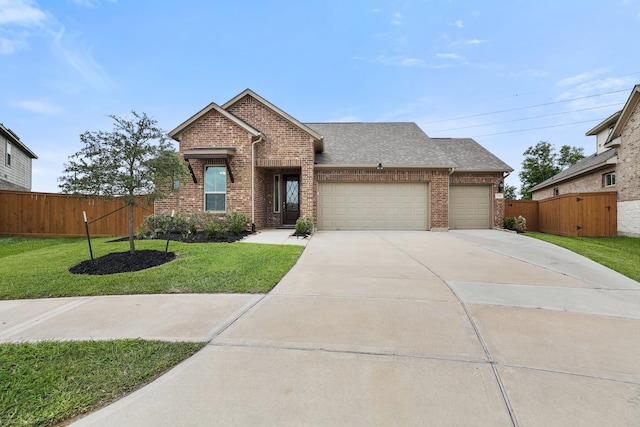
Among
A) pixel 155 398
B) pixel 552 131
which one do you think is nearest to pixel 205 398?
pixel 155 398

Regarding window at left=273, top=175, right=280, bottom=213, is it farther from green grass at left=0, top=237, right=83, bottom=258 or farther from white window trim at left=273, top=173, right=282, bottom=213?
green grass at left=0, top=237, right=83, bottom=258

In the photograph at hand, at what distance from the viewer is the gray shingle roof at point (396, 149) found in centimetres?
1309

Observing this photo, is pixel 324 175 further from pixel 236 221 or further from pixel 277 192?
pixel 236 221

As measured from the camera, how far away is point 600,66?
1666cm

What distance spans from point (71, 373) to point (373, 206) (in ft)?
38.7

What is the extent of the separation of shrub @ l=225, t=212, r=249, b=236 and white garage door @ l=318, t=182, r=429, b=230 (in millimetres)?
3650

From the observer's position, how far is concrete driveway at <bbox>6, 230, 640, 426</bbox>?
1.83 metres

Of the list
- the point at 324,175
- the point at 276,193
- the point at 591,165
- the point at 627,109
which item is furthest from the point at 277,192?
the point at 591,165

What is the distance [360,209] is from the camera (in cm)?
1305

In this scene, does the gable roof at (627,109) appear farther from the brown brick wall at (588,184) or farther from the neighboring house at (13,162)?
the neighboring house at (13,162)

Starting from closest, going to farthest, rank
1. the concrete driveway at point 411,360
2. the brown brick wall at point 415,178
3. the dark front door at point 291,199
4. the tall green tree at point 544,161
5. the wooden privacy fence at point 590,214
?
1. the concrete driveway at point 411,360
2. the wooden privacy fence at point 590,214
3. the brown brick wall at point 415,178
4. the dark front door at point 291,199
5. the tall green tree at point 544,161

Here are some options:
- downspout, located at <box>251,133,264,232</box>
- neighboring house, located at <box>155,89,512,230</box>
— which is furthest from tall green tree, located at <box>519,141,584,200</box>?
downspout, located at <box>251,133,264,232</box>

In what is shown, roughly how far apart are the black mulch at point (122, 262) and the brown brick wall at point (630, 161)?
57.7 ft

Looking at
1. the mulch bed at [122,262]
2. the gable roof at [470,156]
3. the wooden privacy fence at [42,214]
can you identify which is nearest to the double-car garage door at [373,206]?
the gable roof at [470,156]
